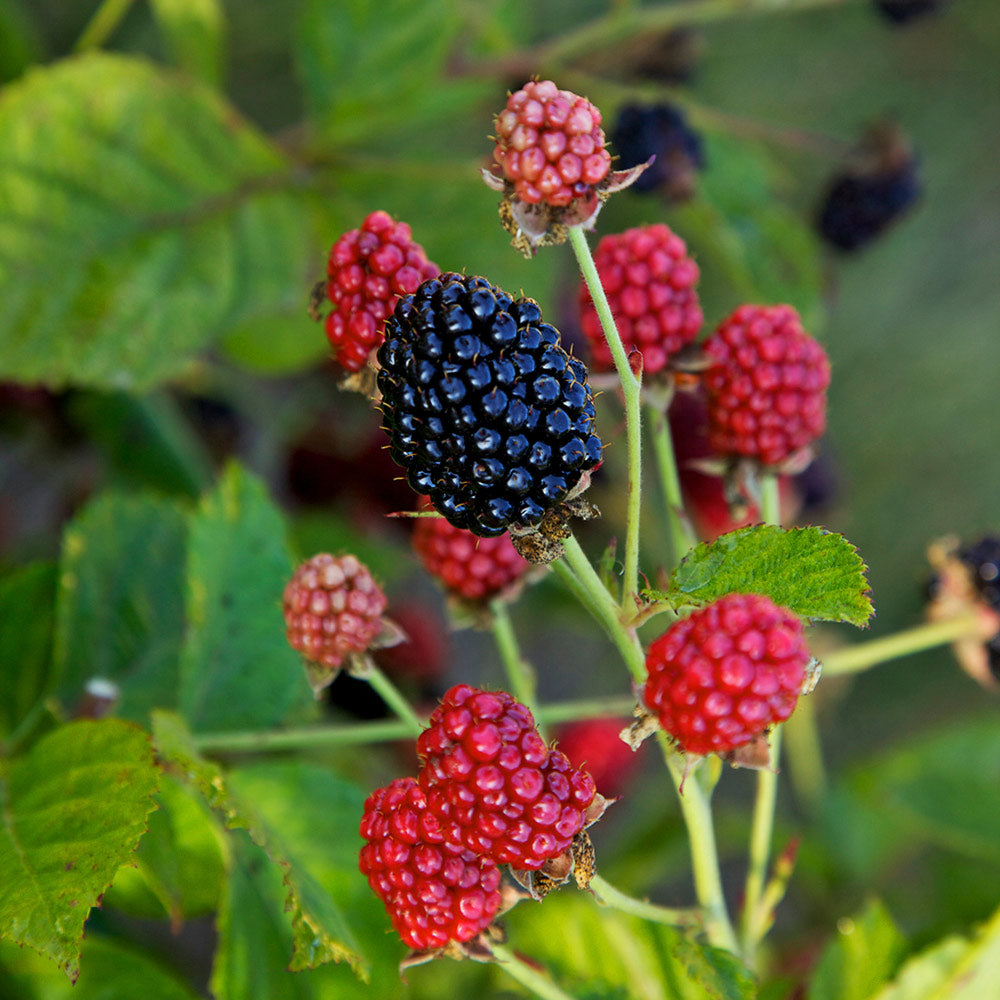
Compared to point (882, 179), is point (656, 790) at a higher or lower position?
lower

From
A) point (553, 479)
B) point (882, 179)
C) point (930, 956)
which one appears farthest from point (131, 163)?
point (930, 956)

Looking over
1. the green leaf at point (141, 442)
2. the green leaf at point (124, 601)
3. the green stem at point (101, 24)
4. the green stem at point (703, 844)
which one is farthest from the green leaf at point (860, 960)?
the green stem at point (101, 24)

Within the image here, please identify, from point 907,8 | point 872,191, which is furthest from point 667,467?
point 907,8

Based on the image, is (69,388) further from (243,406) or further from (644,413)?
(644,413)

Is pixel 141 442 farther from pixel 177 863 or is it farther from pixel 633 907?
pixel 633 907

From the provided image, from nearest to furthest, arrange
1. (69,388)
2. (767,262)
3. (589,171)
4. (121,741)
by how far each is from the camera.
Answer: (589,171) < (121,741) < (767,262) < (69,388)

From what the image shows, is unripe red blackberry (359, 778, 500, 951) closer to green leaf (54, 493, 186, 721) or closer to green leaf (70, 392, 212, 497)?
green leaf (54, 493, 186, 721)
